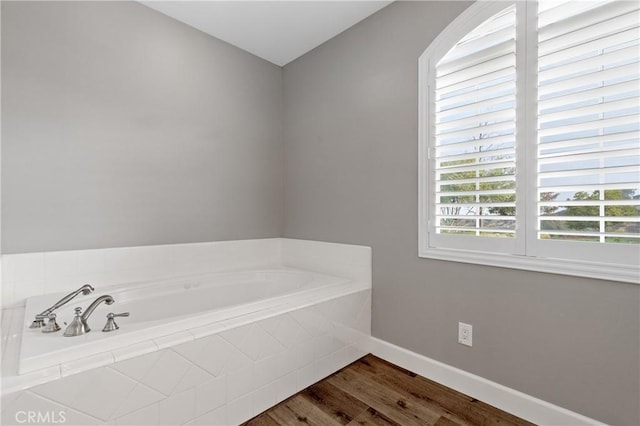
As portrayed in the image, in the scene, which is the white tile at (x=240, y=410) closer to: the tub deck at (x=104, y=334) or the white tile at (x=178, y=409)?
the white tile at (x=178, y=409)

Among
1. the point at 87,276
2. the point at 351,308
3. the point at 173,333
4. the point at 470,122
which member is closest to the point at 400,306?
A: the point at 351,308

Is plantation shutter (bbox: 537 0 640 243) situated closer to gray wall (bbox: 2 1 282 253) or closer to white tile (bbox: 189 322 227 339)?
white tile (bbox: 189 322 227 339)

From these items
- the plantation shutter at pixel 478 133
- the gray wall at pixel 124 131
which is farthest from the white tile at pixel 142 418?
the plantation shutter at pixel 478 133

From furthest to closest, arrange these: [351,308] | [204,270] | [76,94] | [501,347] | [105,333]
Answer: [204,270] → [351,308] → [76,94] → [501,347] → [105,333]

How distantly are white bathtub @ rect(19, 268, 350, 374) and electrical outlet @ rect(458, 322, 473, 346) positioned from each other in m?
0.79

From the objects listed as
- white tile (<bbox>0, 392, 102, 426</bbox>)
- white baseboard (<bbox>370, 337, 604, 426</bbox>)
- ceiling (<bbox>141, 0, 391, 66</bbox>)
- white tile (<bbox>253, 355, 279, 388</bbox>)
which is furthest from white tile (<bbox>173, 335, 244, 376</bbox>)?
ceiling (<bbox>141, 0, 391, 66</bbox>)

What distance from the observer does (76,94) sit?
76.4 inches

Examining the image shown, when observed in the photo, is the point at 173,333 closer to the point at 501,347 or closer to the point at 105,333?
the point at 105,333

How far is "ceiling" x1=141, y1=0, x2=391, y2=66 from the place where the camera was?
2195 millimetres

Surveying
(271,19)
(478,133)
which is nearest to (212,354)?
(478,133)

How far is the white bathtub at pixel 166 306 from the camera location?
1125 millimetres

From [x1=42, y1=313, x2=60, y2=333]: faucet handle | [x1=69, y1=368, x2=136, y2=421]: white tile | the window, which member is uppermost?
the window

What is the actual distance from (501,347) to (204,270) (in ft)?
7.06

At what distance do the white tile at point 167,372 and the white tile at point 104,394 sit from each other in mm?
71
